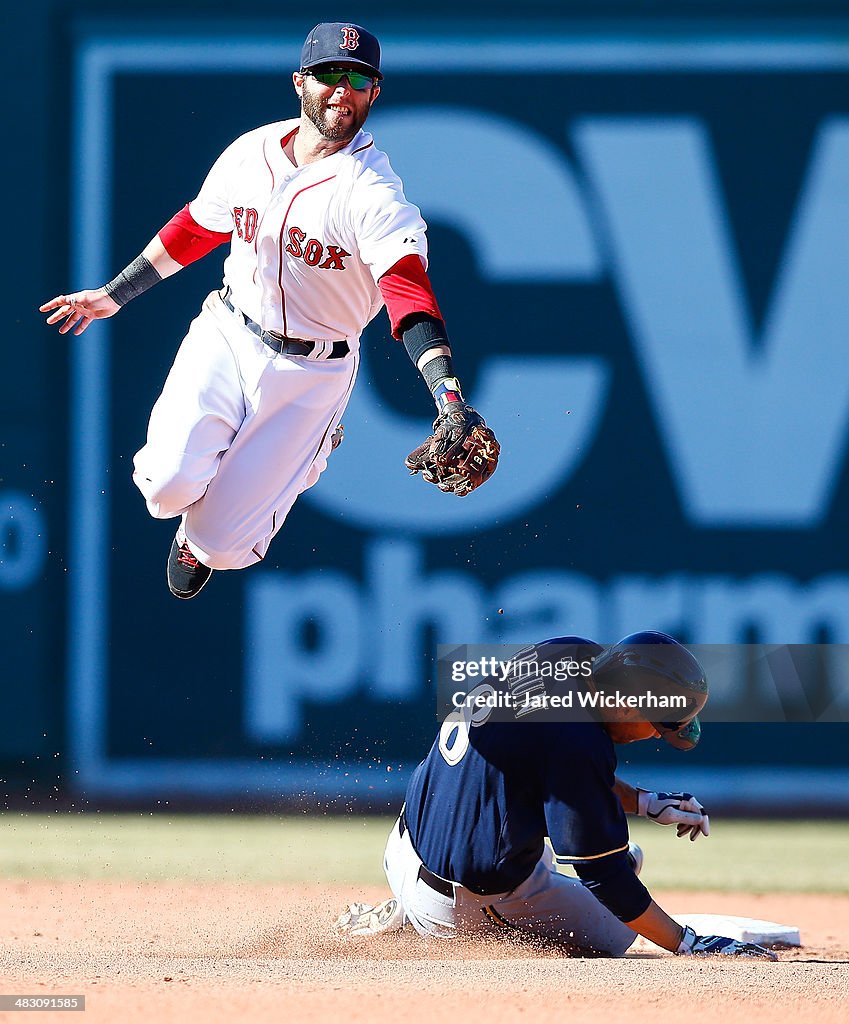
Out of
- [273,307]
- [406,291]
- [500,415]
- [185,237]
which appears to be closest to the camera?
[406,291]

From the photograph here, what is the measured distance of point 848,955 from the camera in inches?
169

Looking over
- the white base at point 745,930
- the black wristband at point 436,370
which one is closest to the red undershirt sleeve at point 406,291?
the black wristband at point 436,370

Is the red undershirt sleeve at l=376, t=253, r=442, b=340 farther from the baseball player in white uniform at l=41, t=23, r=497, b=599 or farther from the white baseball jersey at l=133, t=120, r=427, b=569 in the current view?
the white baseball jersey at l=133, t=120, r=427, b=569

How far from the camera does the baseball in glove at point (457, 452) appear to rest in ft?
10.3

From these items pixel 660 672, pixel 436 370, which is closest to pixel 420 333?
pixel 436 370

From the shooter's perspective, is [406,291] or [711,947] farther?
[711,947]

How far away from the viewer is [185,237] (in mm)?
4273

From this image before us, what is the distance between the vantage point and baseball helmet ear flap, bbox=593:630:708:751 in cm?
362

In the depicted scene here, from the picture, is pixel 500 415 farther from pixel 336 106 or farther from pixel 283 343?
pixel 336 106

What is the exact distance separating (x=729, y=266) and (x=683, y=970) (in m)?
4.44

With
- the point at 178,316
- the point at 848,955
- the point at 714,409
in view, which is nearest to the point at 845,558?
the point at 714,409

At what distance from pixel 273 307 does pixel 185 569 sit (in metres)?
0.88

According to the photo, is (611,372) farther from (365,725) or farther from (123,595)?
(123,595)

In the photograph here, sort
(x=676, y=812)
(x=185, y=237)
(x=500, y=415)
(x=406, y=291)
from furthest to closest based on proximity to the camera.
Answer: (x=500, y=415) → (x=185, y=237) → (x=676, y=812) → (x=406, y=291)
